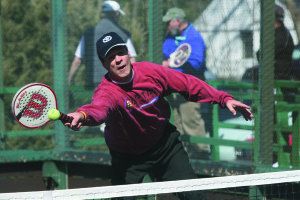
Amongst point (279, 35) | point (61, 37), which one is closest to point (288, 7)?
point (279, 35)

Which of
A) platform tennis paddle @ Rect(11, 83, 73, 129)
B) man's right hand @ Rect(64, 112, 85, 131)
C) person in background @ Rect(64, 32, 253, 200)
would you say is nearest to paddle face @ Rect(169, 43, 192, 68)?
person in background @ Rect(64, 32, 253, 200)

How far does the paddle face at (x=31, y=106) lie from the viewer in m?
3.68

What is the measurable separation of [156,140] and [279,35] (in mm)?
2150

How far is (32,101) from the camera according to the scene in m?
3.72

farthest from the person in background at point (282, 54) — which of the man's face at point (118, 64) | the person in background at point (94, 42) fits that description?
the man's face at point (118, 64)

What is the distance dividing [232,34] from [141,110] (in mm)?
2057

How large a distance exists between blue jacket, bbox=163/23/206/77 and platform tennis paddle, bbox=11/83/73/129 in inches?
101

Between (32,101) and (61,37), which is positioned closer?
(32,101)

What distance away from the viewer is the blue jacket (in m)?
5.93

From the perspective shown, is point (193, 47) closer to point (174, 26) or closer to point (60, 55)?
point (174, 26)

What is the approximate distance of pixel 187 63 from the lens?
19.8ft

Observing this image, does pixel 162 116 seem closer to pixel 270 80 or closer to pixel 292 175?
pixel 292 175

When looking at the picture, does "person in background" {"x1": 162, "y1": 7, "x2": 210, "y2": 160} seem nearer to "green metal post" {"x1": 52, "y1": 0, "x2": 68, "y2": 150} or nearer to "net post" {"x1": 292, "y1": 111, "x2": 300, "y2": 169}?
"net post" {"x1": 292, "y1": 111, "x2": 300, "y2": 169}

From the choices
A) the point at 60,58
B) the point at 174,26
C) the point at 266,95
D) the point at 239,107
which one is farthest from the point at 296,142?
the point at 60,58
